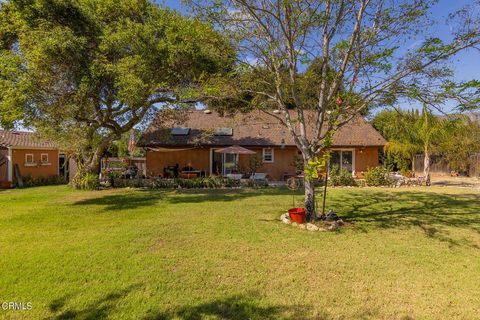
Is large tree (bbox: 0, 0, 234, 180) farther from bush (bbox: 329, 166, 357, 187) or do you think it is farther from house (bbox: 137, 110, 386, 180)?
bush (bbox: 329, 166, 357, 187)

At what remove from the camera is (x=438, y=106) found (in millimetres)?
8180

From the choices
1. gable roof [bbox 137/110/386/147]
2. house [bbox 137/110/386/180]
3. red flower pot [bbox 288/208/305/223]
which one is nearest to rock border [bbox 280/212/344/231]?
red flower pot [bbox 288/208/305/223]

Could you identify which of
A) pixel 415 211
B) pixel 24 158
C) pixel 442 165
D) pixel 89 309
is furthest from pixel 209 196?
pixel 442 165

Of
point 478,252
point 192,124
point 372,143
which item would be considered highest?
point 192,124

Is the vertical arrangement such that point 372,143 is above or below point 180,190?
above

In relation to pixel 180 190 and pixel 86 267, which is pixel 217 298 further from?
pixel 180 190

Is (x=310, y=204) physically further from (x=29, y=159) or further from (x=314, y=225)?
(x=29, y=159)

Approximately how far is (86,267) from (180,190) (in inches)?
402

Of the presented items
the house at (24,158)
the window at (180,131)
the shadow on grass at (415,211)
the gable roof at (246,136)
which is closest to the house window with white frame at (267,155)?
the gable roof at (246,136)

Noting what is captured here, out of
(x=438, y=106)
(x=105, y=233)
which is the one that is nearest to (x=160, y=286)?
(x=105, y=233)

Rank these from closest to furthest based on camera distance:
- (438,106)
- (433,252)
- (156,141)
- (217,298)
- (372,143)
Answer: (217,298) < (433,252) < (438,106) < (156,141) < (372,143)

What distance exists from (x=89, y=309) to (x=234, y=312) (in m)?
1.92

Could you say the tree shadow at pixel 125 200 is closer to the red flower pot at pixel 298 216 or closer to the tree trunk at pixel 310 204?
the red flower pot at pixel 298 216

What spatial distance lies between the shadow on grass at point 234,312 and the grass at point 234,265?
1cm
